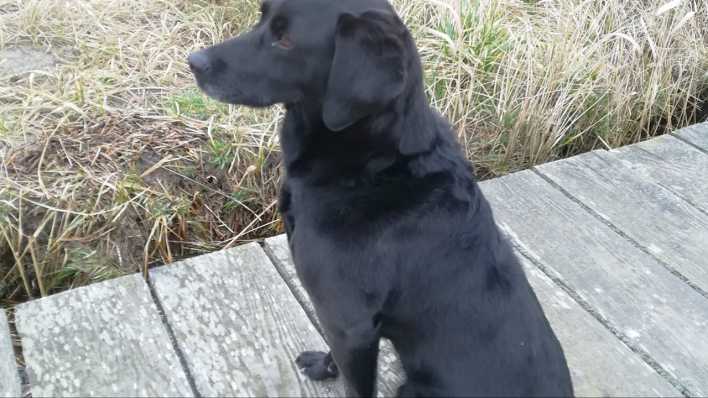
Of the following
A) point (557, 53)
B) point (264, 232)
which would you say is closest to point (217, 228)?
point (264, 232)

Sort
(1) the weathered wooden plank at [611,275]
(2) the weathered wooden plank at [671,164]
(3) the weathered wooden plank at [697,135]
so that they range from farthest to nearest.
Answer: (3) the weathered wooden plank at [697,135] < (2) the weathered wooden plank at [671,164] < (1) the weathered wooden plank at [611,275]

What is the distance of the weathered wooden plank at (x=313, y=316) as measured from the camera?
1.90 meters

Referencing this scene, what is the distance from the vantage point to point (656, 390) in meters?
1.89

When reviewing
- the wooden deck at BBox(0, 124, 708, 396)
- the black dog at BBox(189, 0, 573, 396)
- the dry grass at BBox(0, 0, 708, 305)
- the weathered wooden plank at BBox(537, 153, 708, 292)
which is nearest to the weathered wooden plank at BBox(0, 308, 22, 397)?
the wooden deck at BBox(0, 124, 708, 396)

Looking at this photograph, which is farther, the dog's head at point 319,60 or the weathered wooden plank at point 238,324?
the weathered wooden plank at point 238,324

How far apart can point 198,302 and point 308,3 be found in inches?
40.0

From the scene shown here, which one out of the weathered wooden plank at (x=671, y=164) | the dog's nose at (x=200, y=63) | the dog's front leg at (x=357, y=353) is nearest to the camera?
the dog's front leg at (x=357, y=353)

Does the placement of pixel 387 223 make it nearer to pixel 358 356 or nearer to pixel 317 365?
pixel 358 356

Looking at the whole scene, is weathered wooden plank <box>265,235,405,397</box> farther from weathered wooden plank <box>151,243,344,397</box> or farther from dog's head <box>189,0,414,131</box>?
dog's head <box>189,0,414,131</box>

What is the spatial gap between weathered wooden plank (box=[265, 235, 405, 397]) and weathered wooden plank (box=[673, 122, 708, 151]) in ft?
6.21

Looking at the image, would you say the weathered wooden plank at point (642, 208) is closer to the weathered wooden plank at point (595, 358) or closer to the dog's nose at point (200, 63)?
the weathered wooden plank at point (595, 358)

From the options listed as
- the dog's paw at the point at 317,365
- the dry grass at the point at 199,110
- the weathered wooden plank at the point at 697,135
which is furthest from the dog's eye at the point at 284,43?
the weathered wooden plank at the point at 697,135

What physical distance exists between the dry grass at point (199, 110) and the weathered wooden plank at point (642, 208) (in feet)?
1.19

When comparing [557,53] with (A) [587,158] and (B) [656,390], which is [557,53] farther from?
(B) [656,390]
